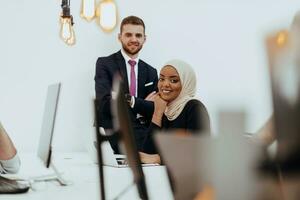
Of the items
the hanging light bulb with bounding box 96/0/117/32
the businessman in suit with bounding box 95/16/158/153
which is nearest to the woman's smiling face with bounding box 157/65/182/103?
the hanging light bulb with bounding box 96/0/117/32

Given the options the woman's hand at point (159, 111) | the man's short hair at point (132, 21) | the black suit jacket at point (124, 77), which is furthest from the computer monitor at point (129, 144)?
the man's short hair at point (132, 21)

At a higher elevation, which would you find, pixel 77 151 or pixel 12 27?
pixel 12 27

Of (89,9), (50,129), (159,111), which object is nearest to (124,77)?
(89,9)

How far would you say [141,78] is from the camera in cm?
406

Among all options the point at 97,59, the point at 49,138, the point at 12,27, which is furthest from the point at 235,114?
the point at 12,27

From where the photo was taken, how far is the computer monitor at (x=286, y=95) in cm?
29

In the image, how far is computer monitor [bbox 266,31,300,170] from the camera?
11.3 inches

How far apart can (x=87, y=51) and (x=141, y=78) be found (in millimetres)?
653

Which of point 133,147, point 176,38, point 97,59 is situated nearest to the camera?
point 133,147

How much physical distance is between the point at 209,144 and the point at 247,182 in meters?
0.04

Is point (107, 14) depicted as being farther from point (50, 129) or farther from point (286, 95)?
point (286, 95)

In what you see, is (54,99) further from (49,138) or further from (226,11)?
(226,11)

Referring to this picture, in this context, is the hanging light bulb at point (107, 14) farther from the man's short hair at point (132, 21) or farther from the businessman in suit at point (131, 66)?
the man's short hair at point (132, 21)

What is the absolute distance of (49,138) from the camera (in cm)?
175
